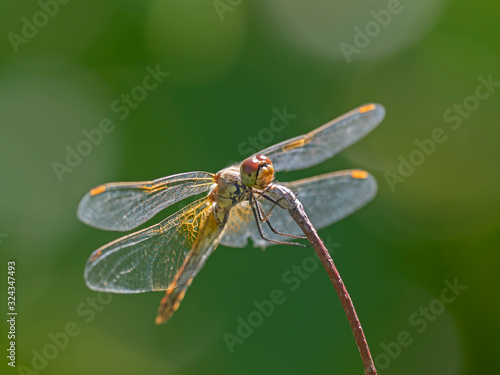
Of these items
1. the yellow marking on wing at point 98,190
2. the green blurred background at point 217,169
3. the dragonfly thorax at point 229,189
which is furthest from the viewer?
the green blurred background at point 217,169

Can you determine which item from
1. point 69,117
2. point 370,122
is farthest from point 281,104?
point 69,117

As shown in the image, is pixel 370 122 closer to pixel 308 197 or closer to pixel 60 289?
pixel 308 197

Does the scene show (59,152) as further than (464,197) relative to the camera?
No

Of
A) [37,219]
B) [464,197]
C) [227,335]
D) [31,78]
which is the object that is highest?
[31,78]

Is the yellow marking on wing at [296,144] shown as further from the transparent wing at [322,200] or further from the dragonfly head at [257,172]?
the dragonfly head at [257,172]

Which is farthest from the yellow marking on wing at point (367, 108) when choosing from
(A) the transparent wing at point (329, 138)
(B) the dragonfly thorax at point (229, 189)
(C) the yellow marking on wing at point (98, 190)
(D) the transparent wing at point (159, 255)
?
(C) the yellow marking on wing at point (98, 190)

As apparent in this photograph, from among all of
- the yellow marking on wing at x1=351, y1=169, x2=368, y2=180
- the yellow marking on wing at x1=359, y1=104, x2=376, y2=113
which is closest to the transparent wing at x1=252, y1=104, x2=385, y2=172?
the yellow marking on wing at x1=359, y1=104, x2=376, y2=113

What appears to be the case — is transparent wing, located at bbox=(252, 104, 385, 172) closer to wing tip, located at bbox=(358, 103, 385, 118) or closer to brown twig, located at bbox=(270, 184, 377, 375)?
wing tip, located at bbox=(358, 103, 385, 118)
